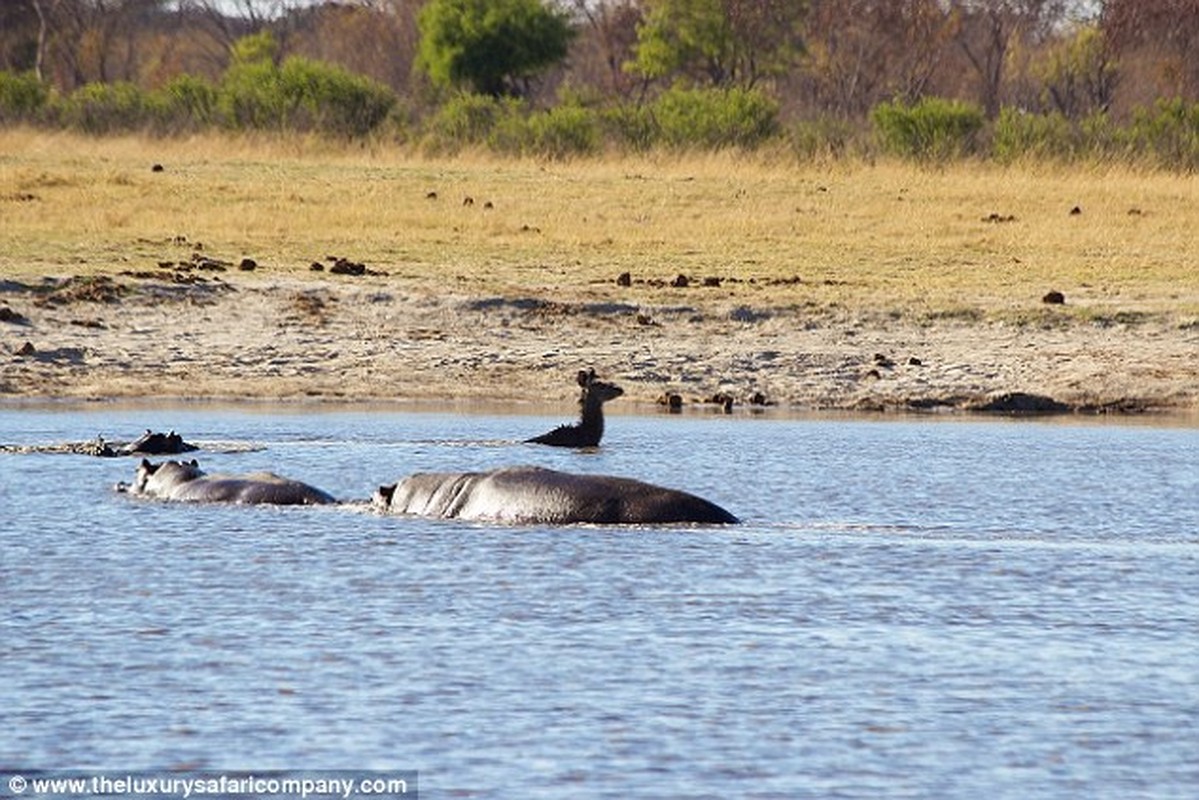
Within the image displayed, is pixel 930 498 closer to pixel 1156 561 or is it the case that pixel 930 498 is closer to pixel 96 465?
pixel 1156 561

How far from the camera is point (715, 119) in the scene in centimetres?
3356

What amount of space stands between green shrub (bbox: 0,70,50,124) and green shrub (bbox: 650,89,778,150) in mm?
9689

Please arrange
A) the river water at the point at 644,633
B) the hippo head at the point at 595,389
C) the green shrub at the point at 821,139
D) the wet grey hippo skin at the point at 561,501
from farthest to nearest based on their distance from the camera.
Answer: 1. the green shrub at the point at 821,139
2. the hippo head at the point at 595,389
3. the wet grey hippo skin at the point at 561,501
4. the river water at the point at 644,633

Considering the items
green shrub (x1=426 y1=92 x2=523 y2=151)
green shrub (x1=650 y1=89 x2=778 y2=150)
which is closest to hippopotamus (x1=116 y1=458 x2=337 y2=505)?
green shrub (x1=426 y1=92 x2=523 y2=151)

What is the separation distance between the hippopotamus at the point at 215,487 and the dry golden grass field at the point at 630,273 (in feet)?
16.1

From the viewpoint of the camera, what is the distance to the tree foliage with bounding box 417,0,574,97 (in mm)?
42844

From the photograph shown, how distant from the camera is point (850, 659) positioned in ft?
23.9

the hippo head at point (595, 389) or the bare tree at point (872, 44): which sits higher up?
the bare tree at point (872, 44)

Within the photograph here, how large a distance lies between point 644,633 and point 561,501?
227 centimetres

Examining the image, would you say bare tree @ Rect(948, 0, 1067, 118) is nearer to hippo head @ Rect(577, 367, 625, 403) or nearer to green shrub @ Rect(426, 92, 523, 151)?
green shrub @ Rect(426, 92, 523, 151)

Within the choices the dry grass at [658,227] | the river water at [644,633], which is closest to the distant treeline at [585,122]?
the dry grass at [658,227]

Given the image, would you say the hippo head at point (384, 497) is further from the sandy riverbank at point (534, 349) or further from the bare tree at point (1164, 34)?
the bare tree at point (1164, 34)

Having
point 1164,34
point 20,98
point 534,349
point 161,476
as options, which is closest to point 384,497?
point 161,476

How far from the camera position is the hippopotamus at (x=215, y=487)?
10.6 metres
